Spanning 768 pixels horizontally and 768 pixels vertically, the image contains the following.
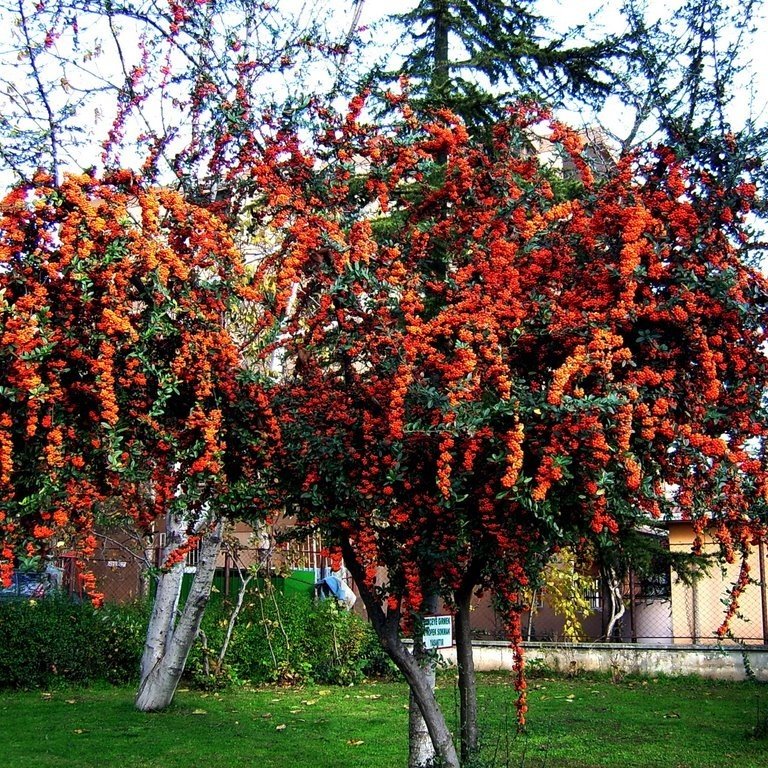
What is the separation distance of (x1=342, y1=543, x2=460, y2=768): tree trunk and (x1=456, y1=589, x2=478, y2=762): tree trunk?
0.45 meters

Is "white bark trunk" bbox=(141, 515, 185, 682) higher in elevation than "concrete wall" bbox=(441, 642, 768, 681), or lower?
higher

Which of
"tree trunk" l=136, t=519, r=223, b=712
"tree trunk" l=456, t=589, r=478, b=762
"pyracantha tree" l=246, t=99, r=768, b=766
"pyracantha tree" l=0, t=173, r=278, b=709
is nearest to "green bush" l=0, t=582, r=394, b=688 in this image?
"tree trunk" l=136, t=519, r=223, b=712

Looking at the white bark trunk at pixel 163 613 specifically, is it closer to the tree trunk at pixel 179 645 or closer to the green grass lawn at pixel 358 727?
the tree trunk at pixel 179 645

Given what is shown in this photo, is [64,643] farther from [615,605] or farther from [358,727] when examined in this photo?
[615,605]

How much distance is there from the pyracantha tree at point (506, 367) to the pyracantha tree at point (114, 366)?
0.37 meters

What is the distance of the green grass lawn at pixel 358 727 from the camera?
7770mm

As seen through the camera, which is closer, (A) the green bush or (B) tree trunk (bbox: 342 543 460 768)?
(B) tree trunk (bbox: 342 543 460 768)

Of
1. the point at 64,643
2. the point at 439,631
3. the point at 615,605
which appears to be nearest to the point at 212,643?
the point at 64,643

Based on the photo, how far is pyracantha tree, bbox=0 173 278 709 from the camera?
439cm

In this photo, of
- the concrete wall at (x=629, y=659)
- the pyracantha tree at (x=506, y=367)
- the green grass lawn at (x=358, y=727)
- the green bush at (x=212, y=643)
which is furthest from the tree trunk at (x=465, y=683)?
the concrete wall at (x=629, y=659)

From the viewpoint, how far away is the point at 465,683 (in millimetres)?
6230

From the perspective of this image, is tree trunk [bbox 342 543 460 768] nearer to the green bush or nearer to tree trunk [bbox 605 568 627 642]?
the green bush

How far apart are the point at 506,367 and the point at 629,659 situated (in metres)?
9.74

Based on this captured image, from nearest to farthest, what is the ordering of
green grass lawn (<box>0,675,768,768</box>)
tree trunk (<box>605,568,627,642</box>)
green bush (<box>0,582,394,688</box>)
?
green grass lawn (<box>0,675,768,768</box>) → green bush (<box>0,582,394,688</box>) → tree trunk (<box>605,568,627,642</box>)
